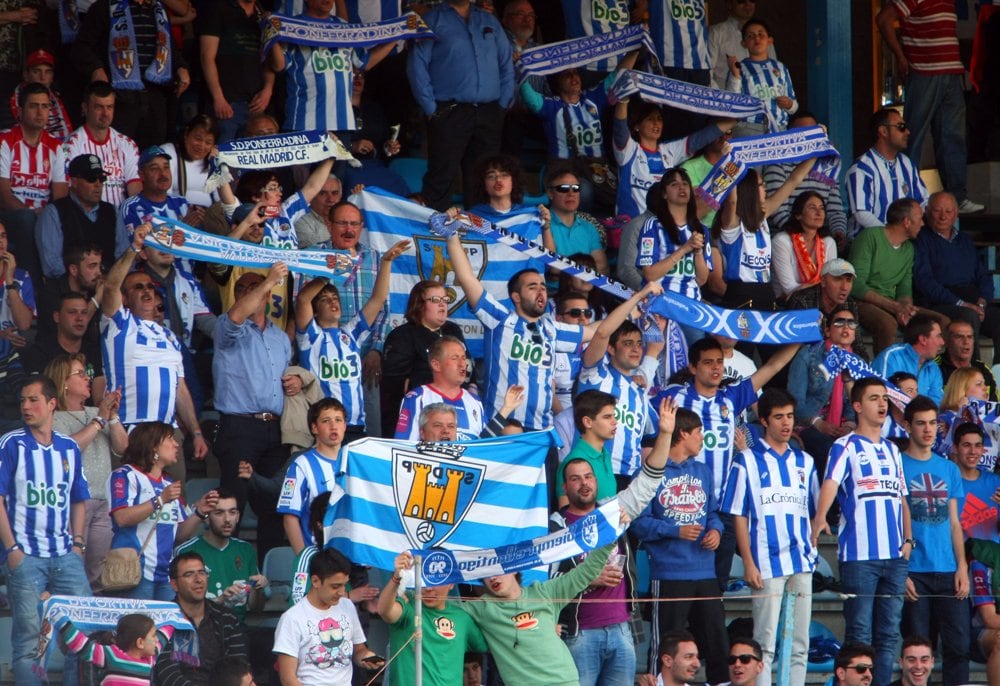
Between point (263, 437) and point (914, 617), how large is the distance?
401 centimetres

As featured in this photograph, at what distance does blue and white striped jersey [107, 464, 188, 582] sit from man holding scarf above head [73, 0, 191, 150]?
3939mm

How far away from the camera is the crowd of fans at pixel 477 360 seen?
8766 millimetres

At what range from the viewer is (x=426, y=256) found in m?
11.4

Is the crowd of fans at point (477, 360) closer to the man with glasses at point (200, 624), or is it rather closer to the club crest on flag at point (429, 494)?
the man with glasses at point (200, 624)

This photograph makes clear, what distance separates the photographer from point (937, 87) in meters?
14.0

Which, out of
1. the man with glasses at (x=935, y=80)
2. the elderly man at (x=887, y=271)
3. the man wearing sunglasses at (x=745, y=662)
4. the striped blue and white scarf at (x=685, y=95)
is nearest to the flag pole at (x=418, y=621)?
the man wearing sunglasses at (x=745, y=662)

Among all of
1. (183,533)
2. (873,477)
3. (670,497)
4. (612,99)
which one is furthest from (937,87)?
(183,533)

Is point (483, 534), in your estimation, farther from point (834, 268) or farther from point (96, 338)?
point (834, 268)

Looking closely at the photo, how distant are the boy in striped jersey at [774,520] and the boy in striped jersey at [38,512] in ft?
12.0

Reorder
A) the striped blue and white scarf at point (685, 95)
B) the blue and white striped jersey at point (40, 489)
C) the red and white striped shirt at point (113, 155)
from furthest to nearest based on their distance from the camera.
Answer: the striped blue and white scarf at point (685, 95), the red and white striped shirt at point (113, 155), the blue and white striped jersey at point (40, 489)

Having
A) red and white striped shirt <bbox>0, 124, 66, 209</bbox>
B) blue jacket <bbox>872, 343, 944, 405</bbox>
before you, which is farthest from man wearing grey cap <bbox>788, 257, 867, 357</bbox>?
red and white striped shirt <bbox>0, 124, 66, 209</bbox>

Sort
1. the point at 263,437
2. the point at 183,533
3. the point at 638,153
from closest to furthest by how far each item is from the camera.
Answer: the point at 183,533, the point at 263,437, the point at 638,153

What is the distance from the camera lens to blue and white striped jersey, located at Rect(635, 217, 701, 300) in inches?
449

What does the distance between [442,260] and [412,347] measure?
147cm
